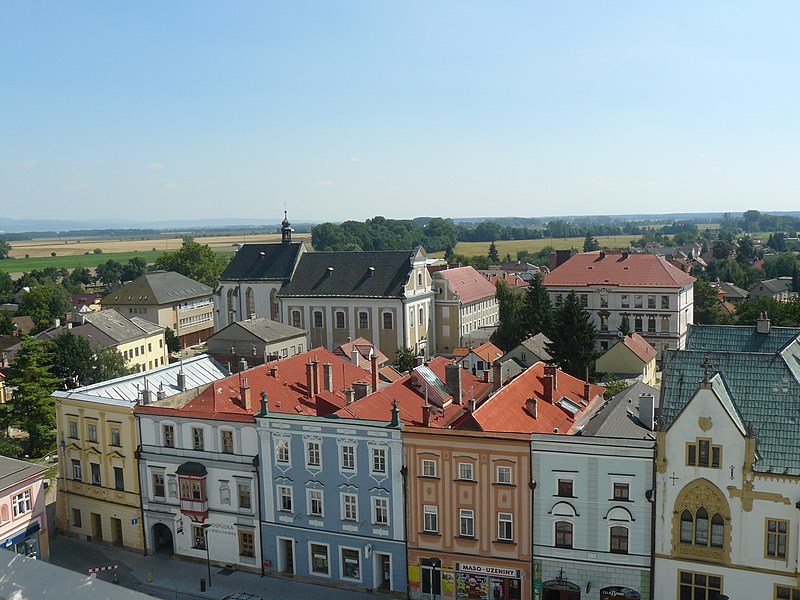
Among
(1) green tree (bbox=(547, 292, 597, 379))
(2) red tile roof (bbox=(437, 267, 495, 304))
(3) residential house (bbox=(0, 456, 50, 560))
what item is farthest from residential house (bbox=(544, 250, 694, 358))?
(3) residential house (bbox=(0, 456, 50, 560))

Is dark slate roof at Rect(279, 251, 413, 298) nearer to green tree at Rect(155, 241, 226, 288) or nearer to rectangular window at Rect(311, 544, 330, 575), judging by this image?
rectangular window at Rect(311, 544, 330, 575)

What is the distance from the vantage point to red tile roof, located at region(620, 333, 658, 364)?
7250cm

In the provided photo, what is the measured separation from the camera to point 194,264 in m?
154

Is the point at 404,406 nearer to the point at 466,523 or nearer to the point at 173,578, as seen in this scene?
the point at 466,523

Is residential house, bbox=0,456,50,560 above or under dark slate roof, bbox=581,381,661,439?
under

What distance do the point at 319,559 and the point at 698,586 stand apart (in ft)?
54.6

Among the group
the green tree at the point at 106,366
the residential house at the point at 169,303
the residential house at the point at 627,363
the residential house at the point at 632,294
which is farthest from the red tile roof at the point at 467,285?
the residential house at the point at 169,303

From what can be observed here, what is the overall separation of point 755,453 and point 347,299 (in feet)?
208

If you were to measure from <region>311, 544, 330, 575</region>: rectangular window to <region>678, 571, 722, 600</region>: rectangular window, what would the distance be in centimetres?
1556

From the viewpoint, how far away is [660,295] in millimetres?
89812

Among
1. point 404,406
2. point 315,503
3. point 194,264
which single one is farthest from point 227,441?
point 194,264

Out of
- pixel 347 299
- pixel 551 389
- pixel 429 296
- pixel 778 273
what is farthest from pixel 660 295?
pixel 778 273

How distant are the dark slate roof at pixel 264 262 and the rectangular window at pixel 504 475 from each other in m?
64.8

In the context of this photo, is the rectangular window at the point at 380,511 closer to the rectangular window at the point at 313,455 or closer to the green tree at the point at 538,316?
the rectangular window at the point at 313,455
